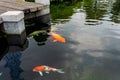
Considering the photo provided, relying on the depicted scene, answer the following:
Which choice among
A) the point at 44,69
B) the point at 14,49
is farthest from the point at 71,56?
the point at 14,49

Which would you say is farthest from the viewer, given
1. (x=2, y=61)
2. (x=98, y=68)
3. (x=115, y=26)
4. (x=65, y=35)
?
(x=115, y=26)

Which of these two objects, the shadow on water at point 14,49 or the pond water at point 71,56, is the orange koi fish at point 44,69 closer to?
the pond water at point 71,56

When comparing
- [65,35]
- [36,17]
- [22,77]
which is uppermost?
[36,17]

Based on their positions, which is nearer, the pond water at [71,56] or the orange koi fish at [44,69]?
the pond water at [71,56]

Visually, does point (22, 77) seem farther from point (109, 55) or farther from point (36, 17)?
point (36, 17)

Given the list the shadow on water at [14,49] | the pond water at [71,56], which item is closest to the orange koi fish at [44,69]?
the pond water at [71,56]

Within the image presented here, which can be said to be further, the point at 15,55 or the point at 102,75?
the point at 15,55

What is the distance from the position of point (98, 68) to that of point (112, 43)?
2.47 meters

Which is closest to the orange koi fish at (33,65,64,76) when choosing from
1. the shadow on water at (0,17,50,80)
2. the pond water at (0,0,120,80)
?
the pond water at (0,0,120,80)

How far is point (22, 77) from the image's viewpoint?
19.1 ft

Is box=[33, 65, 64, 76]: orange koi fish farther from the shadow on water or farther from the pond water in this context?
the shadow on water

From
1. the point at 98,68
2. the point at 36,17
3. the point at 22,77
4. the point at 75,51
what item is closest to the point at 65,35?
the point at 75,51

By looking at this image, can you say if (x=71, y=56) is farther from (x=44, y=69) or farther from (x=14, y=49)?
(x=14, y=49)

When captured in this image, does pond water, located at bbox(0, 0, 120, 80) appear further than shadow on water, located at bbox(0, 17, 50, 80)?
No
